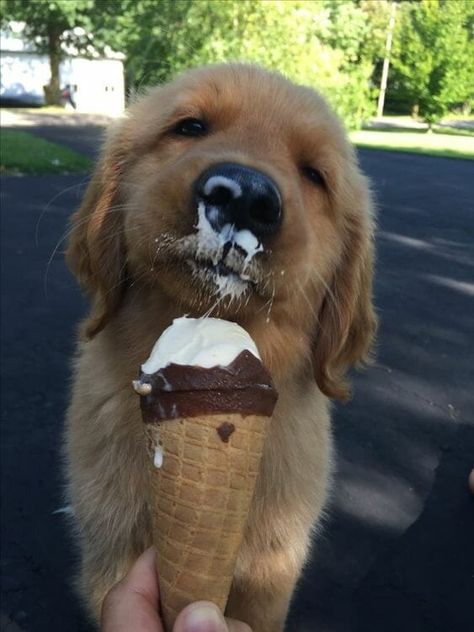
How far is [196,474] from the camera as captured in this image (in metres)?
1.70

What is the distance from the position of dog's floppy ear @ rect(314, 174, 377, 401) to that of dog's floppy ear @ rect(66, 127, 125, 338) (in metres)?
0.81

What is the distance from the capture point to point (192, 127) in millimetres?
2307

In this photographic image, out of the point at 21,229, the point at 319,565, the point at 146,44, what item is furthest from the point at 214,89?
the point at 146,44

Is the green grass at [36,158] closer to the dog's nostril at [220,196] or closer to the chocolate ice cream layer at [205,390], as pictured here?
the dog's nostril at [220,196]

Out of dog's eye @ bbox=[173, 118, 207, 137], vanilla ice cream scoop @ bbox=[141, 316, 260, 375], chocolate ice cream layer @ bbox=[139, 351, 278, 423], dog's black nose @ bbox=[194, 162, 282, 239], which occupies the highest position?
dog's eye @ bbox=[173, 118, 207, 137]

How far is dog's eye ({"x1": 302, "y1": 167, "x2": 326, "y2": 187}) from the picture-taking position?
2.35 metres

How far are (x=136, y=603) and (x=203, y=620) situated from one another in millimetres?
239

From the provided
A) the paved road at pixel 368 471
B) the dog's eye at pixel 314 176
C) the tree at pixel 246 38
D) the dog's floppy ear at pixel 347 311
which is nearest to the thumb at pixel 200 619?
the dog's floppy ear at pixel 347 311

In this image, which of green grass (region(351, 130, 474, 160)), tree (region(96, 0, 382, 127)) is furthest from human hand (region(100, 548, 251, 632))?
green grass (region(351, 130, 474, 160))

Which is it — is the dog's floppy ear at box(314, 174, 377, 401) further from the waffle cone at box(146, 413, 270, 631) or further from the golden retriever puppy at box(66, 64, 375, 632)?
the waffle cone at box(146, 413, 270, 631)

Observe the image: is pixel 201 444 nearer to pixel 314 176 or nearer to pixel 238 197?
pixel 238 197

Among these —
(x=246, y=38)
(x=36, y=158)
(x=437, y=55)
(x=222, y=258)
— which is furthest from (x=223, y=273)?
(x=437, y=55)

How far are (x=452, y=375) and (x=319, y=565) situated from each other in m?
2.64

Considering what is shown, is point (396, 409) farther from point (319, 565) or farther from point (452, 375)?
A: point (319, 565)
